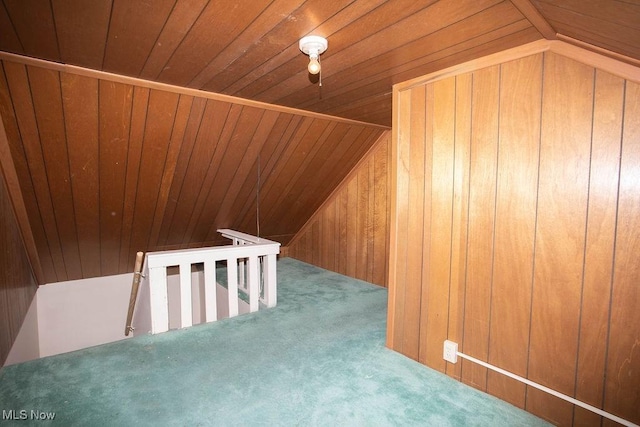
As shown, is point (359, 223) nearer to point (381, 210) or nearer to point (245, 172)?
point (381, 210)

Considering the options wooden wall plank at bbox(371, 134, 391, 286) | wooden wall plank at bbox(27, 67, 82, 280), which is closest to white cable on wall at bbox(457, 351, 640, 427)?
wooden wall plank at bbox(371, 134, 391, 286)

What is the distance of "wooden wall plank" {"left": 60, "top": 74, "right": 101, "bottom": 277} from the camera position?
1.91 meters

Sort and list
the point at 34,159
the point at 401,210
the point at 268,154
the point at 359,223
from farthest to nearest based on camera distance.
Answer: the point at 359,223, the point at 268,154, the point at 34,159, the point at 401,210

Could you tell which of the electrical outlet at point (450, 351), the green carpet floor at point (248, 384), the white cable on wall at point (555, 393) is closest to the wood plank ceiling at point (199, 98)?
the green carpet floor at point (248, 384)

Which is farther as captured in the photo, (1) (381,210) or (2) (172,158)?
(1) (381,210)

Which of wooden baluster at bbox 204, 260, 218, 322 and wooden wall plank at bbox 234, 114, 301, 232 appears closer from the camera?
wooden baluster at bbox 204, 260, 218, 322

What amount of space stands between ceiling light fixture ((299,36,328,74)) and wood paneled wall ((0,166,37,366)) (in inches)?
84.1

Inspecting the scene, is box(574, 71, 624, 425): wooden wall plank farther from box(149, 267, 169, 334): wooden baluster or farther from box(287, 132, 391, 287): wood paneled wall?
box(149, 267, 169, 334): wooden baluster

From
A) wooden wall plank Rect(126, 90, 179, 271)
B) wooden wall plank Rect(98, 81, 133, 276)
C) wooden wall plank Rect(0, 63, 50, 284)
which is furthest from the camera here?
wooden wall plank Rect(126, 90, 179, 271)

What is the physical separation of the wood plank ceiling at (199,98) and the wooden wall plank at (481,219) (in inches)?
9.2

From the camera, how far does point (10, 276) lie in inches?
92.0

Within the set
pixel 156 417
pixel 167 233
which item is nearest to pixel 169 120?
pixel 167 233

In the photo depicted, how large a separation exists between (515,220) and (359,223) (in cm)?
222

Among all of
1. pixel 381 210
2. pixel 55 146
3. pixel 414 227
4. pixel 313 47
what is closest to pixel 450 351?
pixel 414 227
